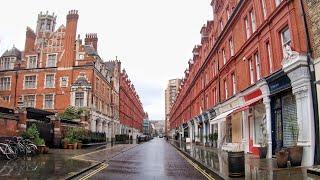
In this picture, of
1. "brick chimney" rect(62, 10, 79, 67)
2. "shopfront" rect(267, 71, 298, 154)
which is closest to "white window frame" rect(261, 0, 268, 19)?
"shopfront" rect(267, 71, 298, 154)

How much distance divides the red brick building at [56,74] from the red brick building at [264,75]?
22.0m

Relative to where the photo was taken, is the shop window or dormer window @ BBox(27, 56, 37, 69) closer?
the shop window

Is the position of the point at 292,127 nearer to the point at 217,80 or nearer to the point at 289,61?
the point at 289,61

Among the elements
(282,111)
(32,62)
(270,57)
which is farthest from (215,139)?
(32,62)

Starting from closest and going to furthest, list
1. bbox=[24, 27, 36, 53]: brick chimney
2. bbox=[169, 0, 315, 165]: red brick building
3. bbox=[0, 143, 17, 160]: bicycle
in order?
bbox=[169, 0, 315, 165]: red brick building < bbox=[0, 143, 17, 160]: bicycle < bbox=[24, 27, 36, 53]: brick chimney

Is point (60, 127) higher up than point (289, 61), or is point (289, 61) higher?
point (289, 61)

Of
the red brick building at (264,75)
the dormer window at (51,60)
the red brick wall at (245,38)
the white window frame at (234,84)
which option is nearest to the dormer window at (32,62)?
the dormer window at (51,60)

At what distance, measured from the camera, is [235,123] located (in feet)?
91.6

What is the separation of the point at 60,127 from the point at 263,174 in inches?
985

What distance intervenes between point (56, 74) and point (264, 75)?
37589 millimetres

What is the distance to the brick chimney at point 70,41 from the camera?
5091 cm

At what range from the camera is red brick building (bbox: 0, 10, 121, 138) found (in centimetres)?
4966

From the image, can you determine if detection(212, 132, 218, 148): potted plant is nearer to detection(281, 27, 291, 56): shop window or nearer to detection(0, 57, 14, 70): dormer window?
detection(281, 27, 291, 56): shop window

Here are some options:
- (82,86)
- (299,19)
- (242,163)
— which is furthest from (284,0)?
(82,86)
